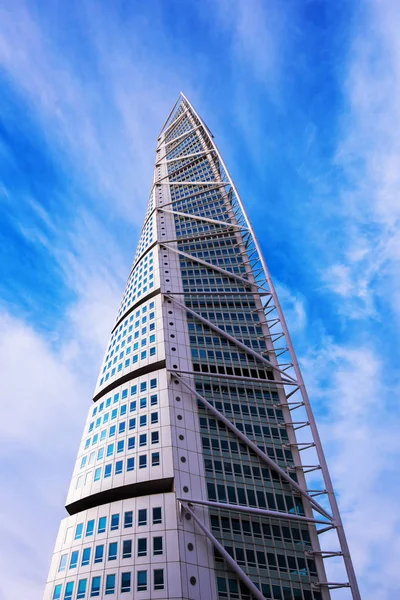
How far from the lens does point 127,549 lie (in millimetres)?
40844

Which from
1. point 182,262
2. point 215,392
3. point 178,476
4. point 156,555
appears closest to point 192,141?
point 182,262

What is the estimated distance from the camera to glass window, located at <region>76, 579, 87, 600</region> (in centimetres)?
3975

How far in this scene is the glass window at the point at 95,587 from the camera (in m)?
39.3

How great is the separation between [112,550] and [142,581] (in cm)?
429

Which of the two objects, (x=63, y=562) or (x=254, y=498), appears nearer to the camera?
(x=63, y=562)

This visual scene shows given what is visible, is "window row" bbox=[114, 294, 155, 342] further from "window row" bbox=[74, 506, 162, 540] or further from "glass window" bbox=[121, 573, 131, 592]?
"glass window" bbox=[121, 573, 131, 592]

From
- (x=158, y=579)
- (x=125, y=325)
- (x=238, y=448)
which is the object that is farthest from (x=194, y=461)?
(x=125, y=325)

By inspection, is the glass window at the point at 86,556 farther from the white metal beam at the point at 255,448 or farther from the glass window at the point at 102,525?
the white metal beam at the point at 255,448

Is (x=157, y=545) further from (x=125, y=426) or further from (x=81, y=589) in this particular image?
(x=125, y=426)

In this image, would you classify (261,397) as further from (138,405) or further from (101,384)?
(101,384)

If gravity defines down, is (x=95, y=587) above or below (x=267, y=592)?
above

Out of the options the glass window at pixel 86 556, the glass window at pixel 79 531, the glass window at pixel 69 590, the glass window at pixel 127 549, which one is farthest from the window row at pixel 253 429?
the glass window at pixel 69 590

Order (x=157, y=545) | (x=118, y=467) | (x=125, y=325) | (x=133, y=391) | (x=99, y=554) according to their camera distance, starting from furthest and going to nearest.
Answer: (x=125, y=325) < (x=133, y=391) < (x=118, y=467) < (x=99, y=554) < (x=157, y=545)

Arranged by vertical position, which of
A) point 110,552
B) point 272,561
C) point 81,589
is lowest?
point 81,589
